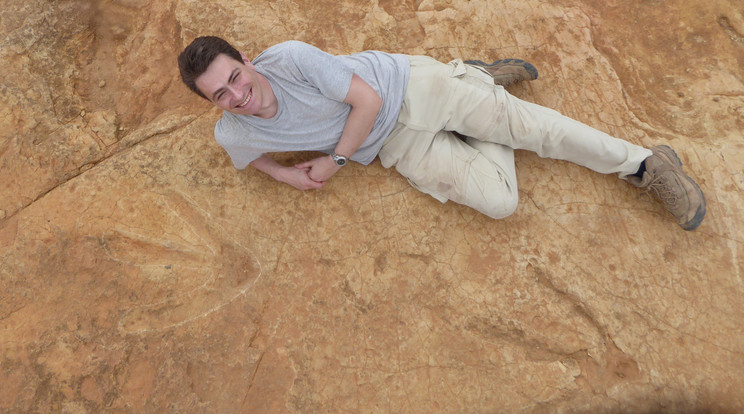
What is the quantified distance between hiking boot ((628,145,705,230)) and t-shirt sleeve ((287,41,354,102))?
5.25 ft

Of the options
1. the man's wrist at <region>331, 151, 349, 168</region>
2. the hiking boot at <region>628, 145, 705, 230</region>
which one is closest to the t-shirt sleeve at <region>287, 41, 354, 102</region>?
the man's wrist at <region>331, 151, 349, 168</region>

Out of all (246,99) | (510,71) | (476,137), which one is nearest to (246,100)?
(246,99)

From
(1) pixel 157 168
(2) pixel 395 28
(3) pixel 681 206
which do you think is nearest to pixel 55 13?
(1) pixel 157 168

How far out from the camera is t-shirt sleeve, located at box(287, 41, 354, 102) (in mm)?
1775

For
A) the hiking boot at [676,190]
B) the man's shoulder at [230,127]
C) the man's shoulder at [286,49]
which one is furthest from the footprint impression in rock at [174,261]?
the hiking boot at [676,190]

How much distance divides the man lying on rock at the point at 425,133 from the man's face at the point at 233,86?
86 mm

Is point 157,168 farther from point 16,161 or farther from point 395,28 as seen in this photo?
point 395,28

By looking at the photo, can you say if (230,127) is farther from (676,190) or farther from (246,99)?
(676,190)

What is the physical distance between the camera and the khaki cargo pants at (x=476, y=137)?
2.08m

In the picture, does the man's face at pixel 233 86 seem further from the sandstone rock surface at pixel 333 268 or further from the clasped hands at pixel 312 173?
the sandstone rock surface at pixel 333 268

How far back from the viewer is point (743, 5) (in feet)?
8.85

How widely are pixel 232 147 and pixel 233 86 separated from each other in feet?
1.32

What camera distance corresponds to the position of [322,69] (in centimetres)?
178

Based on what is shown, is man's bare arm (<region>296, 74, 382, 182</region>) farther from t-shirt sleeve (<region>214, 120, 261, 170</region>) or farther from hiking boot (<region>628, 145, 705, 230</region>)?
hiking boot (<region>628, 145, 705, 230</region>)
